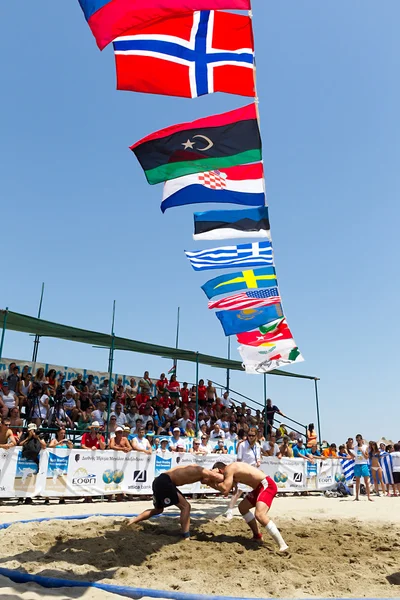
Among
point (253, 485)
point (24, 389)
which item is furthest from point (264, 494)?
point (24, 389)

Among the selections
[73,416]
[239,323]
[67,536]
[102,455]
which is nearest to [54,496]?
[102,455]

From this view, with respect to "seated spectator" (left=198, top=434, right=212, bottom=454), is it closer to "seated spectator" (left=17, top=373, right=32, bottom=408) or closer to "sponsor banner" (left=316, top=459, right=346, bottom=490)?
"sponsor banner" (left=316, top=459, right=346, bottom=490)

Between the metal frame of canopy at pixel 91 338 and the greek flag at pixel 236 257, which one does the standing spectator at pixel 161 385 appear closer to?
the metal frame of canopy at pixel 91 338

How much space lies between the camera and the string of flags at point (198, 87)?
6.33 meters

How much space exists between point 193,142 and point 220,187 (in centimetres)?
98

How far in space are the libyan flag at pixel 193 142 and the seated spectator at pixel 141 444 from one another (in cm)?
778

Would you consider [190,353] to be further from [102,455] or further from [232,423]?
[102,455]

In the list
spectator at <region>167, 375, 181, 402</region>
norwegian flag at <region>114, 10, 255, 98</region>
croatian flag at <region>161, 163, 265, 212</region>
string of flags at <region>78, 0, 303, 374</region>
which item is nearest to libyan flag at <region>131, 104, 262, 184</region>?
string of flags at <region>78, 0, 303, 374</region>

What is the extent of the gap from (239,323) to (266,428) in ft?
31.2

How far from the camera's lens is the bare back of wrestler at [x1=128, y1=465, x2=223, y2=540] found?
744 centimetres

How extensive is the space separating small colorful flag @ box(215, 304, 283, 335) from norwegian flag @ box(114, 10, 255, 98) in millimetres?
6133

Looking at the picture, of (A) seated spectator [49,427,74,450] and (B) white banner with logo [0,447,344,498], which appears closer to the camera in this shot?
(B) white banner with logo [0,447,344,498]

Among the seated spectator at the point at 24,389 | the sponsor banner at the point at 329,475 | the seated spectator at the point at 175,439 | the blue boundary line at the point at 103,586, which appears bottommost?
the blue boundary line at the point at 103,586

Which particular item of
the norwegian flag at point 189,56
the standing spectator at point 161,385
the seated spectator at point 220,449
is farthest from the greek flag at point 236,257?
the standing spectator at point 161,385
